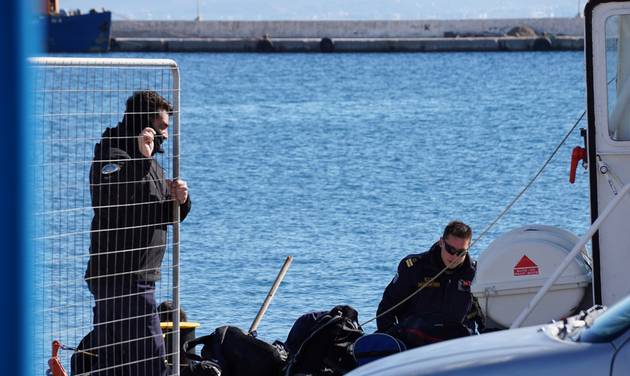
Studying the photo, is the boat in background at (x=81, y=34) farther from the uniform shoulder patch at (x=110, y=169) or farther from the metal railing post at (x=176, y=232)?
the uniform shoulder patch at (x=110, y=169)

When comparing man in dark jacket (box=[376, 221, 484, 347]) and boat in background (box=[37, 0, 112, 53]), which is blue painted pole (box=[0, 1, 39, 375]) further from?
boat in background (box=[37, 0, 112, 53])

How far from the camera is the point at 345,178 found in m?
28.3

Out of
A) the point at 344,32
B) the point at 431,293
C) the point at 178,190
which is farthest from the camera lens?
the point at 344,32

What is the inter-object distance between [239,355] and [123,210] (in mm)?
1511

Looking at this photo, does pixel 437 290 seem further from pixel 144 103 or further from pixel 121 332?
pixel 144 103

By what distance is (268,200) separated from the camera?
24.0 m

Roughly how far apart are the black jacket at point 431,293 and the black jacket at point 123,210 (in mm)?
1862

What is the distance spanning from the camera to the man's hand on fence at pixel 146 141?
21.0ft

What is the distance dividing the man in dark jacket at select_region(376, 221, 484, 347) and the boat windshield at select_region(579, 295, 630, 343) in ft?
11.2

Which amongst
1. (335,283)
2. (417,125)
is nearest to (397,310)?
(335,283)

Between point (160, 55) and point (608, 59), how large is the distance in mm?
87321

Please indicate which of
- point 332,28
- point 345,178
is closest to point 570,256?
point 345,178

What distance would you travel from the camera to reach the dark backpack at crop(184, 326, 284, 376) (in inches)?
293

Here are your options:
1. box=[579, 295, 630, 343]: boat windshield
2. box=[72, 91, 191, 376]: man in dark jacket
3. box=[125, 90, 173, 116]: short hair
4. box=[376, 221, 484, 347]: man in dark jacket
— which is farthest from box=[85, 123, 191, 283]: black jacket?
box=[579, 295, 630, 343]: boat windshield
